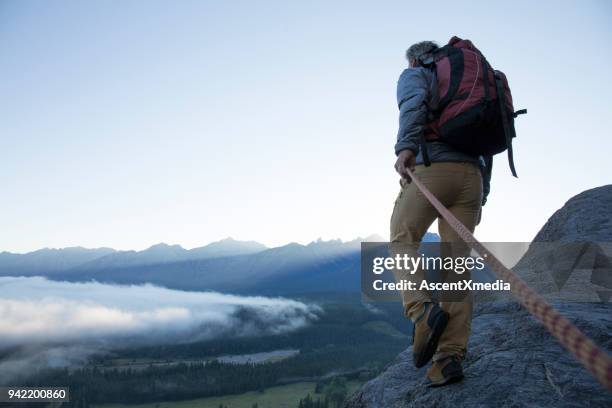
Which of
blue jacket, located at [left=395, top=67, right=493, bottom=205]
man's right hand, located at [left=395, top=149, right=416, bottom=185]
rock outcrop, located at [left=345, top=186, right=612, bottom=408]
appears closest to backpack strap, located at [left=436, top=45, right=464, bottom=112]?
blue jacket, located at [left=395, top=67, right=493, bottom=205]

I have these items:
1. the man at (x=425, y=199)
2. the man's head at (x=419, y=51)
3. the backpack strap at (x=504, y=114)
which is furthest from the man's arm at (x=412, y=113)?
the backpack strap at (x=504, y=114)

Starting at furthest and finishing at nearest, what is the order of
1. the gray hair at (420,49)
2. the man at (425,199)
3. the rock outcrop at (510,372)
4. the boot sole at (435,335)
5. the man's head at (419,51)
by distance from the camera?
1. the gray hair at (420,49)
2. the man's head at (419,51)
3. the man at (425,199)
4. the rock outcrop at (510,372)
5. the boot sole at (435,335)

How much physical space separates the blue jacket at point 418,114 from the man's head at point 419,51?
1.02ft

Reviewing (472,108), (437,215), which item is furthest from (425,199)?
(472,108)

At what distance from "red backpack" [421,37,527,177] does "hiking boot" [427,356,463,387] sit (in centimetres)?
232

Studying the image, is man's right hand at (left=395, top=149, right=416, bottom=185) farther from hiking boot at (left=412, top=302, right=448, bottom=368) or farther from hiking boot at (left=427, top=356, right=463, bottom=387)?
hiking boot at (left=427, top=356, right=463, bottom=387)

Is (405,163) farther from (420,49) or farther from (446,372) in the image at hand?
(446,372)

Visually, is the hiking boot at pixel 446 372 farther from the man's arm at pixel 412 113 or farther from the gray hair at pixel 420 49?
the gray hair at pixel 420 49

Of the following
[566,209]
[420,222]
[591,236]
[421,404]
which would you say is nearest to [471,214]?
[420,222]

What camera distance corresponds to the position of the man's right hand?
5.02 meters

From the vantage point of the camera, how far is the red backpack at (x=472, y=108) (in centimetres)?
482

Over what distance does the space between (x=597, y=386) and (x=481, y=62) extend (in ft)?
12.2

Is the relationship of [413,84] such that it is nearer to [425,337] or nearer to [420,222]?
[420,222]

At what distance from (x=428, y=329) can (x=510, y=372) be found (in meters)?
1.51
